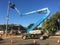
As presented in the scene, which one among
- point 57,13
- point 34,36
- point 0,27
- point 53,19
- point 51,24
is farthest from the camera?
point 0,27

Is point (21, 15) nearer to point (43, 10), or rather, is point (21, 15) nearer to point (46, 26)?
point (43, 10)

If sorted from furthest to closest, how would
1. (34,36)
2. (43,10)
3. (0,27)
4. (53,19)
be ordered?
(0,27), (53,19), (43,10), (34,36)

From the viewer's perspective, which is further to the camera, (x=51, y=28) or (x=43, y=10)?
(x=51, y=28)

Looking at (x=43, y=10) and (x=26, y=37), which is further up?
(x=43, y=10)

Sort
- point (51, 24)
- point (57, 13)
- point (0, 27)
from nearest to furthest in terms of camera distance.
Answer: point (51, 24), point (57, 13), point (0, 27)

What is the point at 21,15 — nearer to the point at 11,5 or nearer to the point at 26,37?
the point at 11,5

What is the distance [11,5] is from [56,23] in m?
17.7

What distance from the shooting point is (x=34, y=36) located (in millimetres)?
37562

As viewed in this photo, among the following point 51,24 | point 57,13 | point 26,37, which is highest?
point 57,13

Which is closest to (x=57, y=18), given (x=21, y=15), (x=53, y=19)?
(x=53, y=19)

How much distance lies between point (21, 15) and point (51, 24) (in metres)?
11.1

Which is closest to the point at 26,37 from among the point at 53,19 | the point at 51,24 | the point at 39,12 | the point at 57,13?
the point at 39,12

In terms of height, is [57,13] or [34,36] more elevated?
[57,13]

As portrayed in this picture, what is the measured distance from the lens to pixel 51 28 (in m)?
56.9
